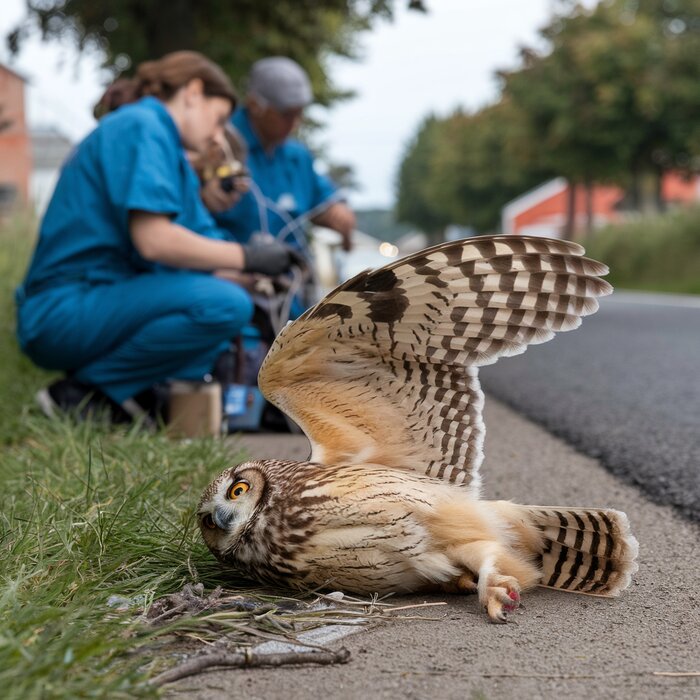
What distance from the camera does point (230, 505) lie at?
2.61 m

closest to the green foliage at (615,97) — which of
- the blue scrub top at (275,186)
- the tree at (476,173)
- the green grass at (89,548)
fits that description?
the tree at (476,173)

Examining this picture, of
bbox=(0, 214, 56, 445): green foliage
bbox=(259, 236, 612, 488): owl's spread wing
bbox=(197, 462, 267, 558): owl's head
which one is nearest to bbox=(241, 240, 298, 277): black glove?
bbox=(0, 214, 56, 445): green foliage

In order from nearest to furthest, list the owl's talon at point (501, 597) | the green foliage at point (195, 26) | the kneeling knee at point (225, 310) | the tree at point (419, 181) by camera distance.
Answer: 1. the owl's talon at point (501, 597)
2. the kneeling knee at point (225, 310)
3. the green foliage at point (195, 26)
4. the tree at point (419, 181)

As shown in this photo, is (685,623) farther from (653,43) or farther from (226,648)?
(653,43)

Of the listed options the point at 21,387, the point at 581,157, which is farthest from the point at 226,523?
the point at 581,157

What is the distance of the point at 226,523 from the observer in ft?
8.54

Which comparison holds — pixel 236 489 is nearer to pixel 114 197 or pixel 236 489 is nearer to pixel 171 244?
pixel 171 244

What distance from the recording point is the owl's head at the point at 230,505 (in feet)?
8.50

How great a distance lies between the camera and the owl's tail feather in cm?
263

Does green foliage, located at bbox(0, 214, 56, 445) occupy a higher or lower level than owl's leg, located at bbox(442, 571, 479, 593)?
lower

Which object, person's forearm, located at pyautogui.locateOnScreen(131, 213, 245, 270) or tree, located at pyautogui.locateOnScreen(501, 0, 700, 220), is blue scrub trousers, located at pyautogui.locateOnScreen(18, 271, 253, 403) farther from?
tree, located at pyautogui.locateOnScreen(501, 0, 700, 220)

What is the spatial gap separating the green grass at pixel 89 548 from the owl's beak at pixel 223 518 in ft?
0.57

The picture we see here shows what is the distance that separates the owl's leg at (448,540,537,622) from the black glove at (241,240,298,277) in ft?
8.97

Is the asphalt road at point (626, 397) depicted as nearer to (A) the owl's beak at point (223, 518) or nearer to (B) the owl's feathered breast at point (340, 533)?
(B) the owl's feathered breast at point (340, 533)
